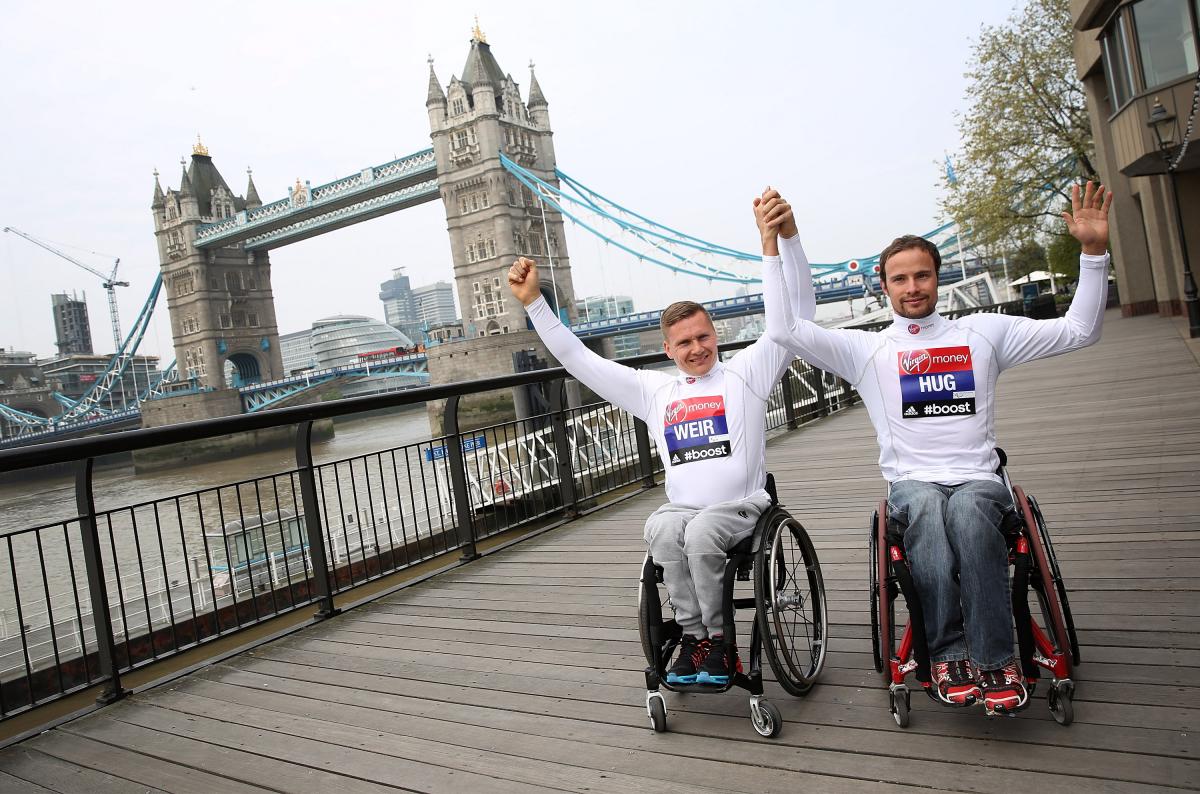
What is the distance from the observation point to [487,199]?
60750 millimetres

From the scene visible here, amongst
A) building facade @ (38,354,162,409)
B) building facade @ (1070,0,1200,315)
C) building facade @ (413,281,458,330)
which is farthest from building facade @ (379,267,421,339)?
building facade @ (1070,0,1200,315)

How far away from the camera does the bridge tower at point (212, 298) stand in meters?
71.2

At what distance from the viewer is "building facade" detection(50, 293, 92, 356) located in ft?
366

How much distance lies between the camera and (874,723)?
210cm

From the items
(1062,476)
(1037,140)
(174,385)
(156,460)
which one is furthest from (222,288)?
(1062,476)

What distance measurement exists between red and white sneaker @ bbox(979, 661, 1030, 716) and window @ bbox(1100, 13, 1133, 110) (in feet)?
45.2

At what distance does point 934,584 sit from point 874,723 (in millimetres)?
413

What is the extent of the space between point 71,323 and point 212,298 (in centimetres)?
5740

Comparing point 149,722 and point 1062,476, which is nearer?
point 149,722

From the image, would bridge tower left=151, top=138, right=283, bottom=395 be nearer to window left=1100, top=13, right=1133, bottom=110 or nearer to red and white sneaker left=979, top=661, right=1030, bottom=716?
window left=1100, top=13, right=1133, bottom=110

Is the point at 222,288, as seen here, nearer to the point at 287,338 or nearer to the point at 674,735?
the point at 287,338

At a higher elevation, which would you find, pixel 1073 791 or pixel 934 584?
pixel 934 584

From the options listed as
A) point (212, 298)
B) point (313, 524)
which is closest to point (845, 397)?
point (313, 524)

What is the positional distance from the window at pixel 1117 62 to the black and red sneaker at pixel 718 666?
13886 millimetres
